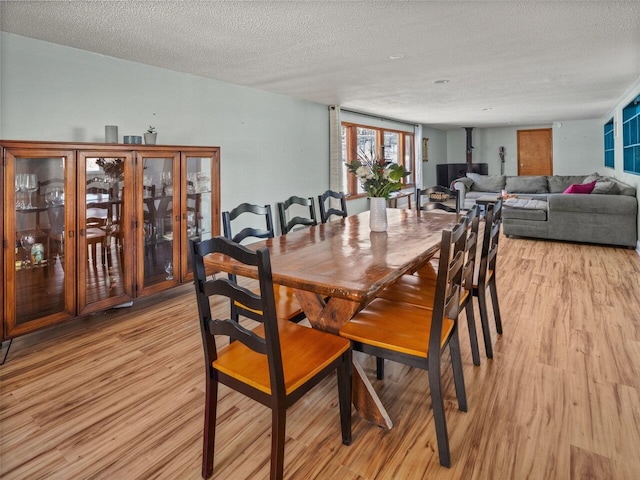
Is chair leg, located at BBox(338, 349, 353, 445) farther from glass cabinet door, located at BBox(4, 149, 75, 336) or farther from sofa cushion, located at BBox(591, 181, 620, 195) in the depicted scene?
sofa cushion, located at BBox(591, 181, 620, 195)

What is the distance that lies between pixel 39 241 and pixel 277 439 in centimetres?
230

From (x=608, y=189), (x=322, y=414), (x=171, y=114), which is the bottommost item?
(x=322, y=414)

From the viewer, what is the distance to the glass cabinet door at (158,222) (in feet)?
10.3

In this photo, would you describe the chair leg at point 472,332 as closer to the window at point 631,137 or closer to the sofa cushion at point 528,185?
the window at point 631,137

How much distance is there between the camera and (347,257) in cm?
187

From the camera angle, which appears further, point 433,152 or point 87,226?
point 433,152

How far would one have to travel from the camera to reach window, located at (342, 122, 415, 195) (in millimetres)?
6992

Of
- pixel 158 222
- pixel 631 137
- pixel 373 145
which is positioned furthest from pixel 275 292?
pixel 373 145

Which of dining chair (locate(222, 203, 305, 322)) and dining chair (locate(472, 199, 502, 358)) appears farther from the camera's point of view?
dining chair (locate(472, 199, 502, 358))

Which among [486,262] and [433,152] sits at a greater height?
[433,152]

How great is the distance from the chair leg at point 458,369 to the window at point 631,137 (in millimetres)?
5008

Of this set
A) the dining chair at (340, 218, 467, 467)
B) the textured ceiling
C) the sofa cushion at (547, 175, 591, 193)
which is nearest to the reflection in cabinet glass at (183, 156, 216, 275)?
the textured ceiling

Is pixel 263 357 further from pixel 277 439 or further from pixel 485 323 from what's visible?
pixel 485 323

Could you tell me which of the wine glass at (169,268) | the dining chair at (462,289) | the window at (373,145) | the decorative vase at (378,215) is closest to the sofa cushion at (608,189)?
the window at (373,145)
